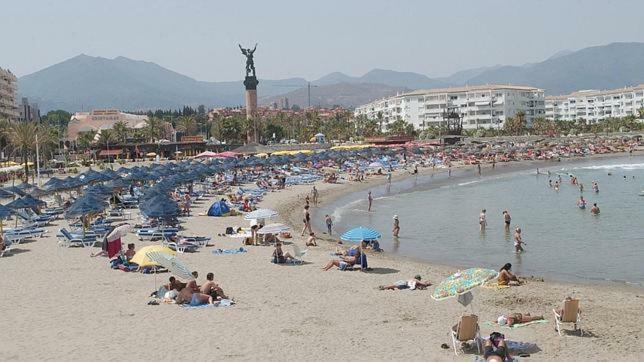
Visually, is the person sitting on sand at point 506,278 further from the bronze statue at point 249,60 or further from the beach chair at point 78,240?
the bronze statue at point 249,60

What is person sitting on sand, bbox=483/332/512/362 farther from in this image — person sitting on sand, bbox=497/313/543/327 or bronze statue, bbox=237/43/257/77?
bronze statue, bbox=237/43/257/77

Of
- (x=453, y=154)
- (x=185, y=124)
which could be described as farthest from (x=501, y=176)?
(x=185, y=124)

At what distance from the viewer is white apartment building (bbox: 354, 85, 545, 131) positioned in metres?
120

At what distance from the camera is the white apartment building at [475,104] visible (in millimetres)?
120062

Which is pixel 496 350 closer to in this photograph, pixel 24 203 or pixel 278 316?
pixel 278 316

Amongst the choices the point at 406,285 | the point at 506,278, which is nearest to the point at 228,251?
the point at 406,285

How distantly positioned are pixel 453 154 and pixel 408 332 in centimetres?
7051

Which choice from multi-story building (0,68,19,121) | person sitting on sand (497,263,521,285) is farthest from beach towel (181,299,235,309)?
multi-story building (0,68,19,121)

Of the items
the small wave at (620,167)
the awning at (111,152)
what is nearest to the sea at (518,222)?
the small wave at (620,167)

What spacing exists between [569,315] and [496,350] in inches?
87.3

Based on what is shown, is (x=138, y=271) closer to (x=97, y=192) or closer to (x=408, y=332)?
(x=408, y=332)

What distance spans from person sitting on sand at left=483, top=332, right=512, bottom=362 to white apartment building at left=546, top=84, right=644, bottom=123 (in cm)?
13733

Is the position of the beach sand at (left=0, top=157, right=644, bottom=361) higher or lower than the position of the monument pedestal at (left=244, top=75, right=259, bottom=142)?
lower

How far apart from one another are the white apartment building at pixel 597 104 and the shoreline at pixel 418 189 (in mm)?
62498
